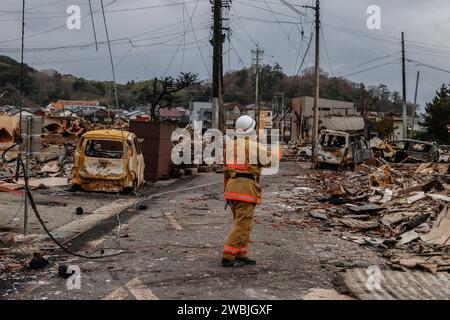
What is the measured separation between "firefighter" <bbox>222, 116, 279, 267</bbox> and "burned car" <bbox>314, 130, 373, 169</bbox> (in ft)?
59.4

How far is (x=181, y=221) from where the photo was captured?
398 inches

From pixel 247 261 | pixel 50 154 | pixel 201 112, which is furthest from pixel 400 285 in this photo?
pixel 201 112

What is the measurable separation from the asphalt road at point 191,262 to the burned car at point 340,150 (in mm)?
13777

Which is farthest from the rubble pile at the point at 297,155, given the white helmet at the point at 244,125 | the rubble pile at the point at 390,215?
the white helmet at the point at 244,125

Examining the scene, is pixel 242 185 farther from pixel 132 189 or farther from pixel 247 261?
pixel 132 189

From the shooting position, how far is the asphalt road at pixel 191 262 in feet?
18.1

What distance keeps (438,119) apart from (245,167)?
4559cm

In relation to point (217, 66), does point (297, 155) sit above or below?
below

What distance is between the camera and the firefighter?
6.47 m

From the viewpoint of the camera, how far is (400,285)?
5.95 metres

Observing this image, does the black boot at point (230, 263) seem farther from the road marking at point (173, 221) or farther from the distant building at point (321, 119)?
the distant building at point (321, 119)

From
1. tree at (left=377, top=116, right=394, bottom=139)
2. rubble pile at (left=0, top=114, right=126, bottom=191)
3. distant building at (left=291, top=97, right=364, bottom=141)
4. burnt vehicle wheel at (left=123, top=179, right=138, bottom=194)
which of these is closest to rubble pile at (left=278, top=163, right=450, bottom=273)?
burnt vehicle wheel at (left=123, top=179, right=138, bottom=194)
